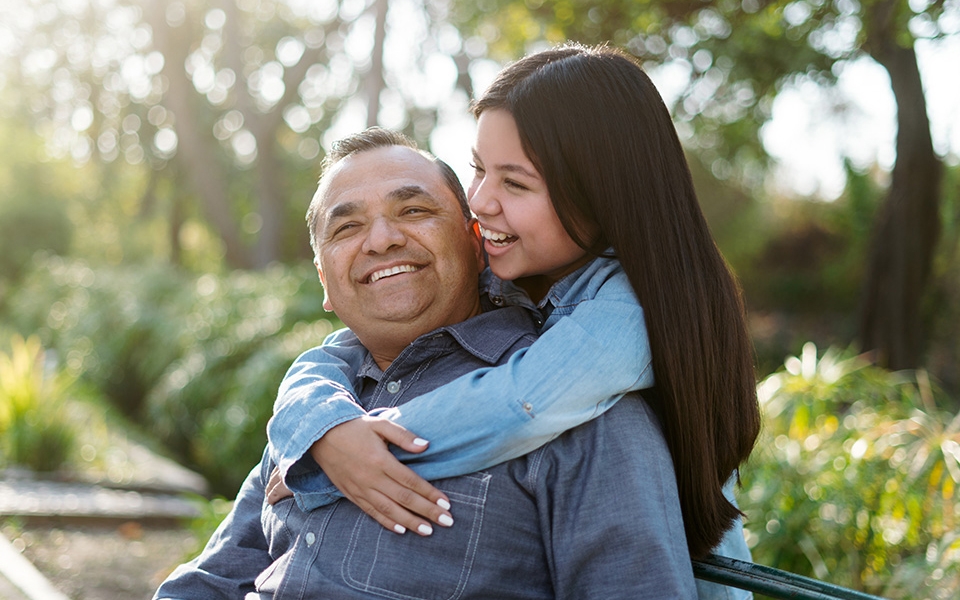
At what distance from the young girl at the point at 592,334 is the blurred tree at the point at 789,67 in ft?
15.4

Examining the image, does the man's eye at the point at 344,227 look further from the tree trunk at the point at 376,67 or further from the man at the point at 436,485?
the tree trunk at the point at 376,67

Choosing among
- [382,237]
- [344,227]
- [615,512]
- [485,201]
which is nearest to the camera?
[615,512]

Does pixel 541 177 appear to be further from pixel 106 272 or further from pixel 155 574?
pixel 106 272

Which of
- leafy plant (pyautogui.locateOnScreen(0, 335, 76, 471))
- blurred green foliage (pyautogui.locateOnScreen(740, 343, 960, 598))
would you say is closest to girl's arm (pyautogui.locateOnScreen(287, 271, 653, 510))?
blurred green foliage (pyautogui.locateOnScreen(740, 343, 960, 598))

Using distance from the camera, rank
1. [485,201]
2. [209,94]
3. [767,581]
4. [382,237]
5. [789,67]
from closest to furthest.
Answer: [767,581] → [485,201] → [382,237] → [789,67] → [209,94]

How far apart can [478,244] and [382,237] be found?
0.37m

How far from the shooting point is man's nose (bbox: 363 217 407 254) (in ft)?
7.71

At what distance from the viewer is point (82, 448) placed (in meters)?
7.04

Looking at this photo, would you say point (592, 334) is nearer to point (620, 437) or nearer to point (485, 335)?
point (620, 437)

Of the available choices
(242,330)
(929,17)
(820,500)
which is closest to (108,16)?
(242,330)

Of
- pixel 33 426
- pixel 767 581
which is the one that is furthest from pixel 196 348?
pixel 767 581

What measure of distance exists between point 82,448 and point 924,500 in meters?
6.20

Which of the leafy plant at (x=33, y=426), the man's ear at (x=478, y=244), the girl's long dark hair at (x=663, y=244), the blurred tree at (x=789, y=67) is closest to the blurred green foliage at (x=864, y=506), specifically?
the girl's long dark hair at (x=663, y=244)

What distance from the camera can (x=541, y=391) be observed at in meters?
1.77
